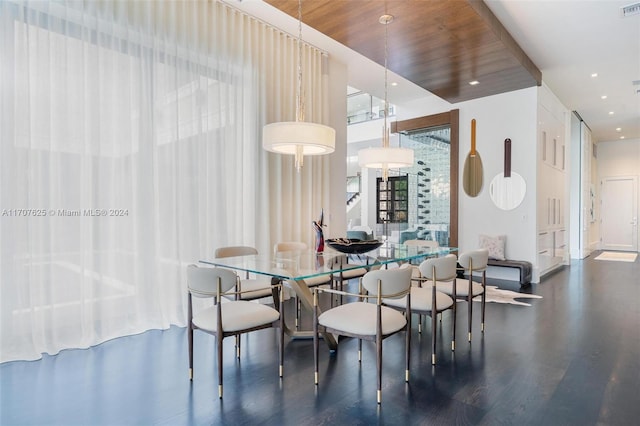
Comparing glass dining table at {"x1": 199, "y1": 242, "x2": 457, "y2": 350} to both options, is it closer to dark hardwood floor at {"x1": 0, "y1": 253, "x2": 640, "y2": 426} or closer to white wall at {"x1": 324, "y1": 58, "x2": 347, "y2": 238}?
dark hardwood floor at {"x1": 0, "y1": 253, "x2": 640, "y2": 426}

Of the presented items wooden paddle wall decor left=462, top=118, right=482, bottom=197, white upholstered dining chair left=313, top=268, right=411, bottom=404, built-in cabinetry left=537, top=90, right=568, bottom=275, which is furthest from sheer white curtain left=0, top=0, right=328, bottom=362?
built-in cabinetry left=537, top=90, right=568, bottom=275

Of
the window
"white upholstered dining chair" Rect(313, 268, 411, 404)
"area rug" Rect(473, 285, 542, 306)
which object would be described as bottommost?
"area rug" Rect(473, 285, 542, 306)

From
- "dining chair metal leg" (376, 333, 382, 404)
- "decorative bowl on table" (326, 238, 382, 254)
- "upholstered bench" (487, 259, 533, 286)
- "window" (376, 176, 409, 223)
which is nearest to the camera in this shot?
"dining chair metal leg" (376, 333, 382, 404)

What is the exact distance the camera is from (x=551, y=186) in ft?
23.1

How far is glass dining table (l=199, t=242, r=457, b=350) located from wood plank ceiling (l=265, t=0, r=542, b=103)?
2491 millimetres

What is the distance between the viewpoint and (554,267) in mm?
7277

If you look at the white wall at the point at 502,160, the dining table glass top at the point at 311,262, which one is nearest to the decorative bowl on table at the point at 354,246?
the dining table glass top at the point at 311,262

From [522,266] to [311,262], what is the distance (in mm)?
4441

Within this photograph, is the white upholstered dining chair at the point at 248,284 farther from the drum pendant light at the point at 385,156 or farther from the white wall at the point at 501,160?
the white wall at the point at 501,160

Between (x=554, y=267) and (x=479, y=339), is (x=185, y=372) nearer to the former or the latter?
(x=479, y=339)

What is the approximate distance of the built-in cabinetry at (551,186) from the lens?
6.40 meters

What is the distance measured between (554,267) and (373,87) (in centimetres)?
505

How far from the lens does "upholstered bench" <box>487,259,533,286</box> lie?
5875 millimetres

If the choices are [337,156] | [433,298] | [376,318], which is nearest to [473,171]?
[337,156]
